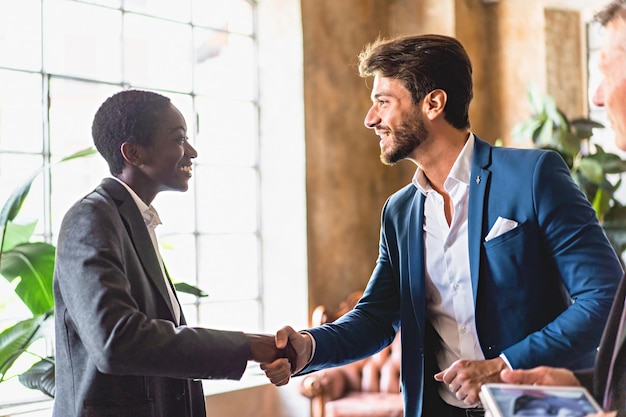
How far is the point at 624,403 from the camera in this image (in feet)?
3.21

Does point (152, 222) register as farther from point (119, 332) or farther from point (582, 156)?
point (582, 156)

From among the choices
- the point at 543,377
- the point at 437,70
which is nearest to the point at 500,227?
the point at 437,70

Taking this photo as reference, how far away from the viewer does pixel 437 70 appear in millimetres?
2402

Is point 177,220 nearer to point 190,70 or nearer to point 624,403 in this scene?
point 190,70

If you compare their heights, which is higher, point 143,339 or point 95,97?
point 95,97

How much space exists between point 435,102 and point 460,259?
0.52 m

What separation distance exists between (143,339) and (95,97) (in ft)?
10.2

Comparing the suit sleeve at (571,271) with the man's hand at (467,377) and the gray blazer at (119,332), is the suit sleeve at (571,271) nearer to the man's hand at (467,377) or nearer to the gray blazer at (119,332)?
the man's hand at (467,377)

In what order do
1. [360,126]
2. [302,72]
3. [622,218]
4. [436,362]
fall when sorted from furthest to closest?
[360,126] < [302,72] < [622,218] < [436,362]

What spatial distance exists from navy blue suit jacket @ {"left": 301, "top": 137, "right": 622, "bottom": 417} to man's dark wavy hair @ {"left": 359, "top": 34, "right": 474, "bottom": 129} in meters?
0.19

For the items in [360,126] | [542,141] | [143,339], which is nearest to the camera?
[143,339]

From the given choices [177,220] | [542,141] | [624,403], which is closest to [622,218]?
[542,141]

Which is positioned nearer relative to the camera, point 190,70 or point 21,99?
point 21,99

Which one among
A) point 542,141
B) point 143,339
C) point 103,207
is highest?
point 542,141
